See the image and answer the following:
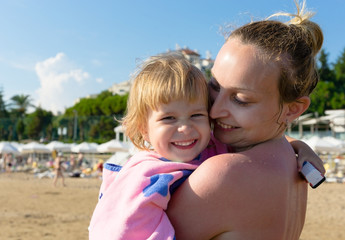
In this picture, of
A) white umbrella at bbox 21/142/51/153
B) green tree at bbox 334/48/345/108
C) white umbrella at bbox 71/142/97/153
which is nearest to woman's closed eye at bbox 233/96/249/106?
white umbrella at bbox 71/142/97/153

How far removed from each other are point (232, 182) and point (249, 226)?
0.20 meters

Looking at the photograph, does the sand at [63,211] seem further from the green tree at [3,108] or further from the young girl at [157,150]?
the green tree at [3,108]

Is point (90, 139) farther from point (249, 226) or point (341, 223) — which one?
point (249, 226)

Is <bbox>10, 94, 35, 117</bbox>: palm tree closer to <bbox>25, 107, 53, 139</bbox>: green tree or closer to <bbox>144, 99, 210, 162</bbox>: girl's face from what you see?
<bbox>25, 107, 53, 139</bbox>: green tree

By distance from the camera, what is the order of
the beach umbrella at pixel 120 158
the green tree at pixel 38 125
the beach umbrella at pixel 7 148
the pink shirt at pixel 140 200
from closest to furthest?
the pink shirt at pixel 140 200, the beach umbrella at pixel 120 158, the beach umbrella at pixel 7 148, the green tree at pixel 38 125

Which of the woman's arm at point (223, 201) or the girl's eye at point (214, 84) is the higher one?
the girl's eye at point (214, 84)

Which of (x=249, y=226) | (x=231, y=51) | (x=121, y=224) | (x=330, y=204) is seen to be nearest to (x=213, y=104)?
(x=231, y=51)

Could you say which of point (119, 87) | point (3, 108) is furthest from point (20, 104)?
point (119, 87)

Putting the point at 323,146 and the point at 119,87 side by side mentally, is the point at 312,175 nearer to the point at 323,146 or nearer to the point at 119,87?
the point at 323,146

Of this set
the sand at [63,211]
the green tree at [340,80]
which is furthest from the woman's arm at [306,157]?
the green tree at [340,80]

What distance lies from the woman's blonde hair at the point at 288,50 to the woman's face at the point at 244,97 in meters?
0.04

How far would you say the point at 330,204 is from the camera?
46.1ft

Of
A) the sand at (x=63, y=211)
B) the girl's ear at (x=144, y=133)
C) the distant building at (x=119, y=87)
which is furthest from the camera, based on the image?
the distant building at (x=119, y=87)

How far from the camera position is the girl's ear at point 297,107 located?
1.74m
